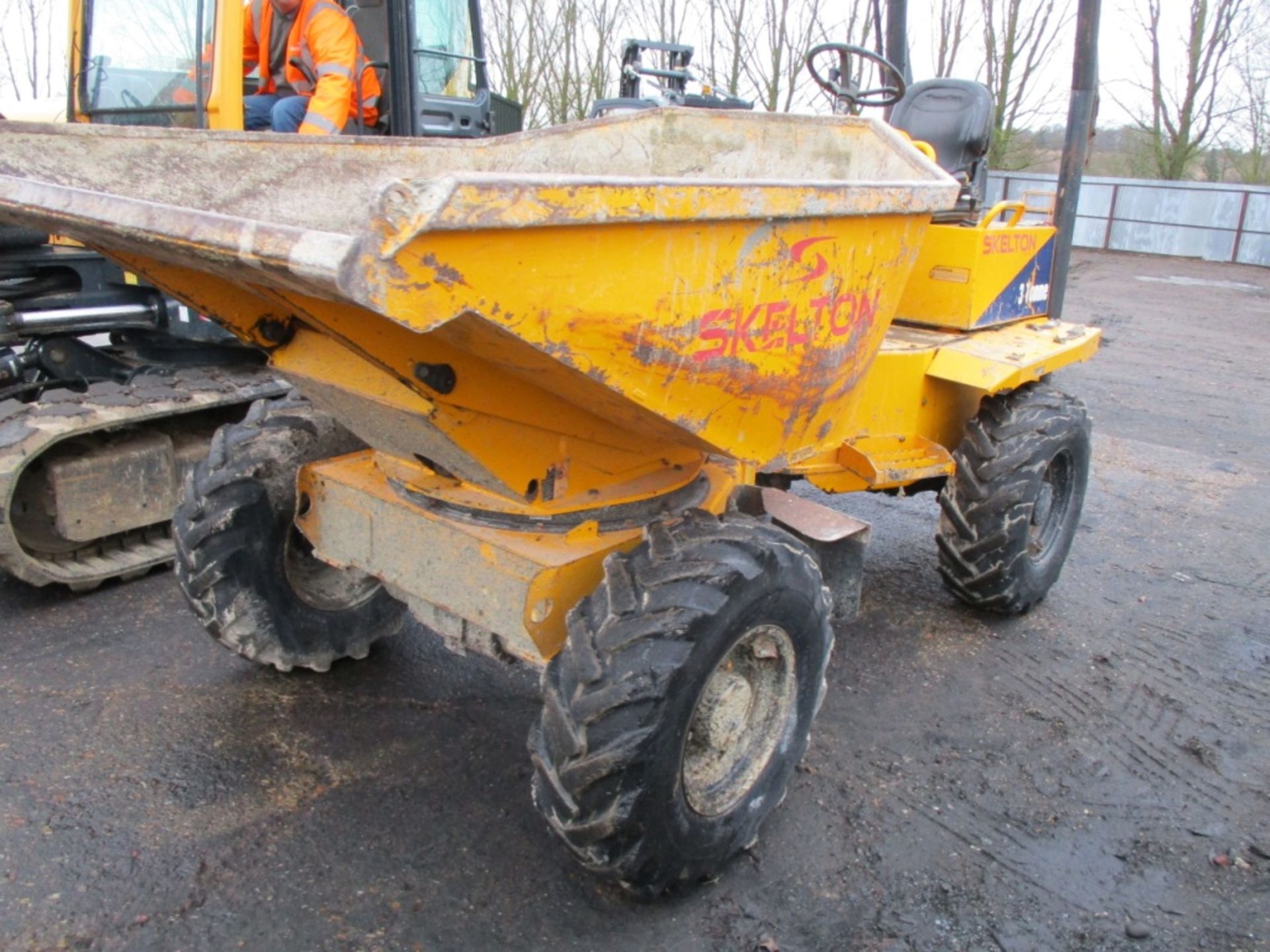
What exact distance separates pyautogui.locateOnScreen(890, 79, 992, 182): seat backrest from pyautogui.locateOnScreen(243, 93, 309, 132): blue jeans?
257 centimetres

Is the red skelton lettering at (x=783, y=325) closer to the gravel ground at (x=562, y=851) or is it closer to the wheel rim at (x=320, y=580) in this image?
the gravel ground at (x=562, y=851)

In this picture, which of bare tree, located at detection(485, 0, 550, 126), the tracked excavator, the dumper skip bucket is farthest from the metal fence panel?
the dumper skip bucket

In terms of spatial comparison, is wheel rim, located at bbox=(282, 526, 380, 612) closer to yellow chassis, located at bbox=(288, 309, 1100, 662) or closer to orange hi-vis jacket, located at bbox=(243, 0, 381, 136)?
yellow chassis, located at bbox=(288, 309, 1100, 662)

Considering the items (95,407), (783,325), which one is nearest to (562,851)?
(783,325)

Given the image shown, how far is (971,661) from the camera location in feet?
12.7

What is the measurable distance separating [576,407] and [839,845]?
1.34 meters

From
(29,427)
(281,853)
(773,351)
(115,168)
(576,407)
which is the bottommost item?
(281,853)

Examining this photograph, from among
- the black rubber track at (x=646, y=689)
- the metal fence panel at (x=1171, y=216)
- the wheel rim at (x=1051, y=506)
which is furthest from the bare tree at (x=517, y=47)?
the black rubber track at (x=646, y=689)

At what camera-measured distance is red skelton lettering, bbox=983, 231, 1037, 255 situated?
398 centimetres

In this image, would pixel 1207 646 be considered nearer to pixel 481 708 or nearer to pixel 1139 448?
pixel 481 708

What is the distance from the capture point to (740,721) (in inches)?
106

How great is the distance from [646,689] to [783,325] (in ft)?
2.74

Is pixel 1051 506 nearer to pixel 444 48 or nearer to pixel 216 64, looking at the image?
pixel 444 48

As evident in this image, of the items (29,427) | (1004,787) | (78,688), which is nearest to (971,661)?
(1004,787)
